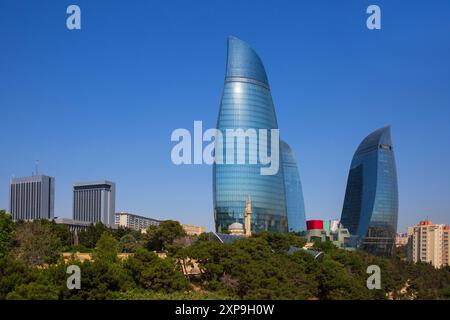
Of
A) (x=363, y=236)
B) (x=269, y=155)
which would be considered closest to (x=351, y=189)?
(x=363, y=236)

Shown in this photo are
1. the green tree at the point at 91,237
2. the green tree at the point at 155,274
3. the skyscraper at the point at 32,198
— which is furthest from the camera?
the skyscraper at the point at 32,198

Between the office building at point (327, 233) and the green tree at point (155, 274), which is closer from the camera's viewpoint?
the green tree at point (155, 274)

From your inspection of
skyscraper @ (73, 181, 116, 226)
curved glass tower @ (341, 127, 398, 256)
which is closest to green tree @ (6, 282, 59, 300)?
curved glass tower @ (341, 127, 398, 256)

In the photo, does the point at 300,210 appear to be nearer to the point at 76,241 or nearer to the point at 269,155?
the point at 269,155

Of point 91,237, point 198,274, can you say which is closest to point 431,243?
point 91,237

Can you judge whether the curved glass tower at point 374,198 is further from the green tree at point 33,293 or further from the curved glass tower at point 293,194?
the green tree at point 33,293

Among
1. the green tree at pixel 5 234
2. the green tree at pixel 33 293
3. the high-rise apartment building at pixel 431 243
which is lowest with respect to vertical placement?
the high-rise apartment building at pixel 431 243

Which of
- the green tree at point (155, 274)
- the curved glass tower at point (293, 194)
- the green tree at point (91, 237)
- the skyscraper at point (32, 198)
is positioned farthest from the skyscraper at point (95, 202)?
the green tree at point (155, 274)

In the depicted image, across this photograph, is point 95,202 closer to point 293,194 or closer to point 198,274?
point 293,194
